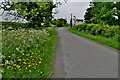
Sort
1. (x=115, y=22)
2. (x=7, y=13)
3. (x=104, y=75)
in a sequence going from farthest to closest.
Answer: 1. (x=115, y=22)
2. (x=104, y=75)
3. (x=7, y=13)

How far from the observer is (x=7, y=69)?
515cm

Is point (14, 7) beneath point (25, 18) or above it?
above

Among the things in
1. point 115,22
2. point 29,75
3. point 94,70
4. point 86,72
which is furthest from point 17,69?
point 115,22

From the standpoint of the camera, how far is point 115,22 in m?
28.2

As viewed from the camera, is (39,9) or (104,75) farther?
(39,9)

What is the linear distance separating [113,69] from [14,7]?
14.8ft

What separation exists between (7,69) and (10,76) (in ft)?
2.19

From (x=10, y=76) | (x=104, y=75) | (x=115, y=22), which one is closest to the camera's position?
(x=10, y=76)

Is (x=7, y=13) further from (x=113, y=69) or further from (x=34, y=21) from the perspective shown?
(x=113, y=69)

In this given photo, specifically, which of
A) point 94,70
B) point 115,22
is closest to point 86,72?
point 94,70

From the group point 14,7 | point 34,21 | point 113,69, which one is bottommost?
point 113,69

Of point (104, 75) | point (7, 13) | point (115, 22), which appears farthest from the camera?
point (115, 22)

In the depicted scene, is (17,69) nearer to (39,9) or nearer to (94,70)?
(39,9)

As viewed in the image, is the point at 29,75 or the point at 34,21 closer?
the point at 29,75
